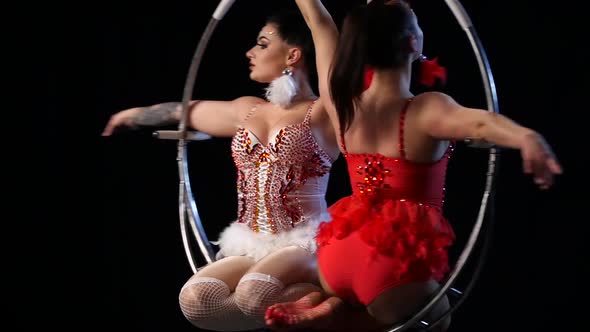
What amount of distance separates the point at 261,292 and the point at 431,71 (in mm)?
818

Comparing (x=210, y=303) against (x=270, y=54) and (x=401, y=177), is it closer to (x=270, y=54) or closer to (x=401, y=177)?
(x=401, y=177)

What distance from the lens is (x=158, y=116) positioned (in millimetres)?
3207

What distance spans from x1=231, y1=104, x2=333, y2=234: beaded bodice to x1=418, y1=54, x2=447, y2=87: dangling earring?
44cm

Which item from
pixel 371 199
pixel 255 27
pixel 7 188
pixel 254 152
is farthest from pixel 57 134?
pixel 371 199

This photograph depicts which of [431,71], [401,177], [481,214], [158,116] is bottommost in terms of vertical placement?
[481,214]

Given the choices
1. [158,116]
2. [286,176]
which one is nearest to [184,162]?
[158,116]

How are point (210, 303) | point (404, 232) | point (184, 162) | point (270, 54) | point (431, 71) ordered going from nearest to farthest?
point (404, 232) → point (431, 71) → point (210, 303) → point (270, 54) → point (184, 162)

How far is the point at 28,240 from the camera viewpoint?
4.10 metres

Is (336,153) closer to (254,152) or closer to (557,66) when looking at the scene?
Result: (254,152)

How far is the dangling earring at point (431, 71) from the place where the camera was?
→ 8.49 ft

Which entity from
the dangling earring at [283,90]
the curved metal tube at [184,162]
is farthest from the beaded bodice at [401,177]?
the curved metal tube at [184,162]

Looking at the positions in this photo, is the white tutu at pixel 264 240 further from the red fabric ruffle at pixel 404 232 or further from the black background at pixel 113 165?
the black background at pixel 113 165

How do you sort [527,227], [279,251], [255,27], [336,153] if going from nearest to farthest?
1. [279,251]
2. [336,153]
3. [527,227]
4. [255,27]

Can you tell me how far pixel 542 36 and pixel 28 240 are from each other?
2459 mm
